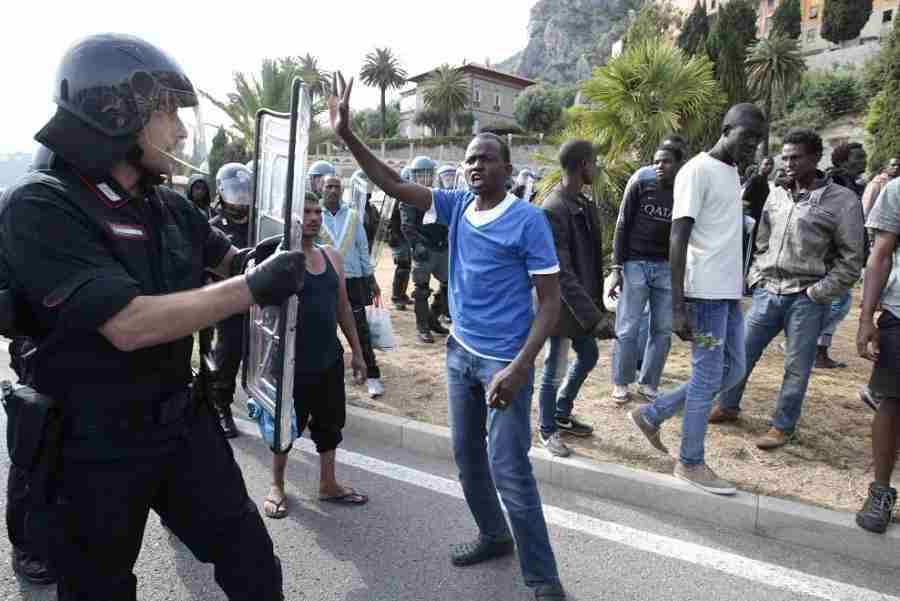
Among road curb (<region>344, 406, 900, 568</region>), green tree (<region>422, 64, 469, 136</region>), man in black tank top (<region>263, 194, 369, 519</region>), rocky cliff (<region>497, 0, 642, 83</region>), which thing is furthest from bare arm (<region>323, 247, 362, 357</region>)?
rocky cliff (<region>497, 0, 642, 83</region>)

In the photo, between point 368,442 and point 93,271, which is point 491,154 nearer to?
point 93,271


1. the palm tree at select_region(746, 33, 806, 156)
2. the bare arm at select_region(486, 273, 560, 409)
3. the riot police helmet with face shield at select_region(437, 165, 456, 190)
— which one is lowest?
the bare arm at select_region(486, 273, 560, 409)

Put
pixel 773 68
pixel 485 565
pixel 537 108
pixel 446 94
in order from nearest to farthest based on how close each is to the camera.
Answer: pixel 485 565 < pixel 773 68 < pixel 537 108 < pixel 446 94

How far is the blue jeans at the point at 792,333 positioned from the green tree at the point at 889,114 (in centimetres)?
1580

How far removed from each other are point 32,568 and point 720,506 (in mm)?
3113

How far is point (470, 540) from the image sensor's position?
2926 mm

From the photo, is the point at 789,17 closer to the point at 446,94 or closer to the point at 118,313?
the point at 446,94

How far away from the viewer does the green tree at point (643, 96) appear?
710 centimetres

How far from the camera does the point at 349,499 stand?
326 centimetres

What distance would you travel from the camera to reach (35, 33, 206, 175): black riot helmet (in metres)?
1.54

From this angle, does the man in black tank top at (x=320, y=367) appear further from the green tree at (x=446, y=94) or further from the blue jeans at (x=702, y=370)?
the green tree at (x=446, y=94)

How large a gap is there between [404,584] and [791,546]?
183 cm

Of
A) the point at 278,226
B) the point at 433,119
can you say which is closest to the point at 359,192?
the point at 278,226

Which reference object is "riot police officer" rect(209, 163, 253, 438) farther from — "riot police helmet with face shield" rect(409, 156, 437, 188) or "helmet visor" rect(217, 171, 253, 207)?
"riot police helmet with face shield" rect(409, 156, 437, 188)
